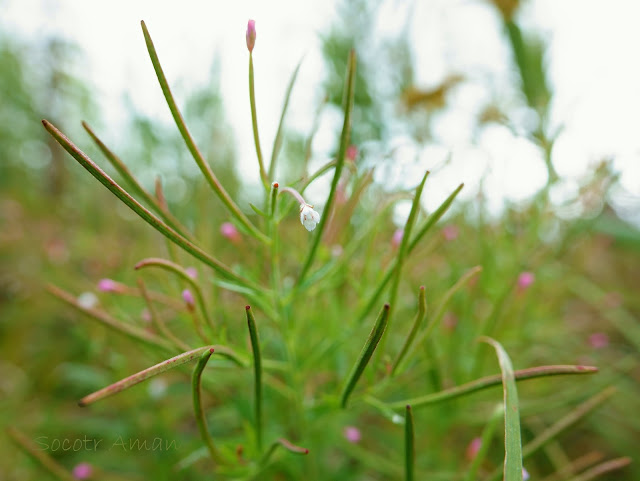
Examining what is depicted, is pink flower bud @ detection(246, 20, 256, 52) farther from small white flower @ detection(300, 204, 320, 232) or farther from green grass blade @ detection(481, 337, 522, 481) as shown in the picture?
green grass blade @ detection(481, 337, 522, 481)

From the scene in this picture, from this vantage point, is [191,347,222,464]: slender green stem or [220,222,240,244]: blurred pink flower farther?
[220,222,240,244]: blurred pink flower

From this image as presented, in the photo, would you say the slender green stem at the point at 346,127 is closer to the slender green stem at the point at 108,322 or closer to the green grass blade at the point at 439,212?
the green grass blade at the point at 439,212

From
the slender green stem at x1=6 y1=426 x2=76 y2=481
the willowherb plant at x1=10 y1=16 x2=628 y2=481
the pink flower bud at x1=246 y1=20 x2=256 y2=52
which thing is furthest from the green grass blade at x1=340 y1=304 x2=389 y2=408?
the slender green stem at x1=6 y1=426 x2=76 y2=481

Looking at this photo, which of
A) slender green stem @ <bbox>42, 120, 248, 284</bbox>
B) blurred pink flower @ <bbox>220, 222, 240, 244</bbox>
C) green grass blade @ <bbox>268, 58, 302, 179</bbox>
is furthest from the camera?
blurred pink flower @ <bbox>220, 222, 240, 244</bbox>

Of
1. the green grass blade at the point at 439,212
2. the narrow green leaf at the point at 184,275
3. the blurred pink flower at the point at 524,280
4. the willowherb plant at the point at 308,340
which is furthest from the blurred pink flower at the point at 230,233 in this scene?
the blurred pink flower at the point at 524,280

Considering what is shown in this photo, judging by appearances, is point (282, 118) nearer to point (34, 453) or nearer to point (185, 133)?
point (185, 133)

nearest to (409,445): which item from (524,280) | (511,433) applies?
(511,433)

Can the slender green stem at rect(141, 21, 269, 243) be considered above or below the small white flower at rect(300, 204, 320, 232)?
above
